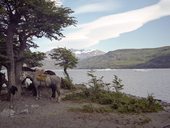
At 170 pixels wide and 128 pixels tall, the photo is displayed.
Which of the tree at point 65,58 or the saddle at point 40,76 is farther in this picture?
the tree at point 65,58

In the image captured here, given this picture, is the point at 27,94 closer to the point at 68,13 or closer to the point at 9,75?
the point at 9,75

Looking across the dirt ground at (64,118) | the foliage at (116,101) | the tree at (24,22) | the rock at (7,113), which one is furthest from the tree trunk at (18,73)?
the rock at (7,113)

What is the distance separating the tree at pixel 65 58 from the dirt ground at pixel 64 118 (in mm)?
20865

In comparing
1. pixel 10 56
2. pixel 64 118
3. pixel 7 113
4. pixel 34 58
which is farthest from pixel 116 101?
pixel 34 58

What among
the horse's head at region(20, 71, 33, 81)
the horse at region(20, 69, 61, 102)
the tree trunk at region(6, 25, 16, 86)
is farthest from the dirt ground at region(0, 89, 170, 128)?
the horse's head at region(20, 71, 33, 81)

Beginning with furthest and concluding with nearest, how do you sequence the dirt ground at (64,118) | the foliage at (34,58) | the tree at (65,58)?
1. the tree at (65,58)
2. the foliage at (34,58)
3. the dirt ground at (64,118)

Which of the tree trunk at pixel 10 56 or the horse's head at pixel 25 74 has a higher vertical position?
the tree trunk at pixel 10 56

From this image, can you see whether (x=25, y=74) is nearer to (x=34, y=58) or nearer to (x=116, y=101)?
(x=34, y=58)

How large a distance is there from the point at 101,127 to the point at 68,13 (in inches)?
574

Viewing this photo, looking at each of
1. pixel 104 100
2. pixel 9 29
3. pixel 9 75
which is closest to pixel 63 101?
pixel 104 100

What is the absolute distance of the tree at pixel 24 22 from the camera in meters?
27.3

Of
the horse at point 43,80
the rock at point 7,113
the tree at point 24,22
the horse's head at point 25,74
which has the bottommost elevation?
the rock at point 7,113

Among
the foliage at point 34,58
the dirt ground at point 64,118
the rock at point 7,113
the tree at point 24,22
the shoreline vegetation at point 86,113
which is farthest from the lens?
the foliage at point 34,58

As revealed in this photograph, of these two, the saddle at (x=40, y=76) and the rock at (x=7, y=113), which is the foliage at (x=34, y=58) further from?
the rock at (x=7, y=113)
